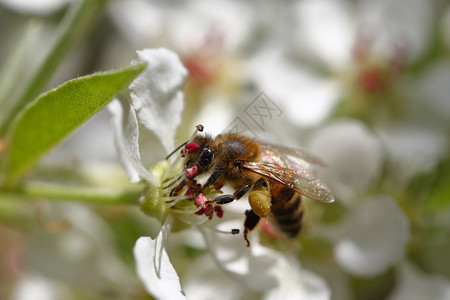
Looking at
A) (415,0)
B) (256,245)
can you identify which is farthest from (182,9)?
(256,245)

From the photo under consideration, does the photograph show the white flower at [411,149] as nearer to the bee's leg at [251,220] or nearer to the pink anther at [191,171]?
the bee's leg at [251,220]

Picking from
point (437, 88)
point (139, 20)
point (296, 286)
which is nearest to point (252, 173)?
point (296, 286)

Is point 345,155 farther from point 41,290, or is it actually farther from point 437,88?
point 41,290

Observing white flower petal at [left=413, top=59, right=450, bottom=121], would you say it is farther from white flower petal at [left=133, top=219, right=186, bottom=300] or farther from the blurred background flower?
white flower petal at [left=133, top=219, right=186, bottom=300]

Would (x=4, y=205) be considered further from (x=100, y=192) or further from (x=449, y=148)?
(x=449, y=148)

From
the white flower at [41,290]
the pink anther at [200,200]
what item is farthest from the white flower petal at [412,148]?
the white flower at [41,290]

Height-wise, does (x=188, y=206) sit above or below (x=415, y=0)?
below
